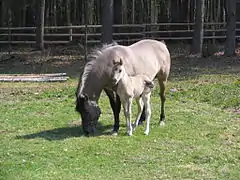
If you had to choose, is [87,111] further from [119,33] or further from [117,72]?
[119,33]

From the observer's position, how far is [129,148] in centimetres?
722

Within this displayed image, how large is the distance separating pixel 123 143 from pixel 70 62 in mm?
10804

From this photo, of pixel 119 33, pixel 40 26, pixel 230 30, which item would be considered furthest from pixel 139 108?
pixel 119 33

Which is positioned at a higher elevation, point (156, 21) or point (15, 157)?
point (156, 21)

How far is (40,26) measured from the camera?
67.9 ft

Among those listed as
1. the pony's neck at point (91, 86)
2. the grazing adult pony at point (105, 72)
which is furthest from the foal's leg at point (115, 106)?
the pony's neck at point (91, 86)

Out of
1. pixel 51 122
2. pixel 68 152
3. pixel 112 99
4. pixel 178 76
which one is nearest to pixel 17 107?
pixel 51 122

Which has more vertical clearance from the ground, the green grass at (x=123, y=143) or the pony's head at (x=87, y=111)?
the pony's head at (x=87, y=111)

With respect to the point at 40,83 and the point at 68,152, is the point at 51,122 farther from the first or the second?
the point at 40,83

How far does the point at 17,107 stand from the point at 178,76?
5168 mm

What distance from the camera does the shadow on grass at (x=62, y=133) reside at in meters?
8.04

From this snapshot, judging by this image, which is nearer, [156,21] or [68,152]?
[68,152]

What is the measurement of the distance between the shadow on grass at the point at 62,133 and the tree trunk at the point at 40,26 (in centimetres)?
1218

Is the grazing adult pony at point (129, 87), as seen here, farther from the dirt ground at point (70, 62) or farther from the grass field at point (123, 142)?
the dirt ground at point (70, 62)
